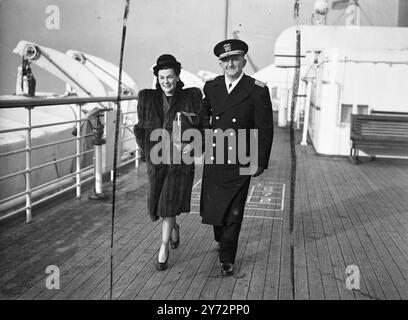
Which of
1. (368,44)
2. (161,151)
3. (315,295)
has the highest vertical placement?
(368,44)

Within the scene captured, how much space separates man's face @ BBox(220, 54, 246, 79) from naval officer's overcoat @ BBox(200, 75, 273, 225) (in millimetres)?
77

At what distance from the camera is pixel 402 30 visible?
18.2m

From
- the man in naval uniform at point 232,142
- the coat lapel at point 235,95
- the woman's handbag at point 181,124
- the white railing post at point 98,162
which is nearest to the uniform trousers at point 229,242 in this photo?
the man in naval uniform at point 232,142

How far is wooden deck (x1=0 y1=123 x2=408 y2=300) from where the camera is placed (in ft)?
9.30

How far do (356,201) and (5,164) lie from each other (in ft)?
16.4

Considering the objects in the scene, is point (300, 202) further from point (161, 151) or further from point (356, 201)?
point (161, 151)

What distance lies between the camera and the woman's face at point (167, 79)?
2.91 metres

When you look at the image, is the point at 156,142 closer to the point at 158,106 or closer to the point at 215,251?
the point at 158,106

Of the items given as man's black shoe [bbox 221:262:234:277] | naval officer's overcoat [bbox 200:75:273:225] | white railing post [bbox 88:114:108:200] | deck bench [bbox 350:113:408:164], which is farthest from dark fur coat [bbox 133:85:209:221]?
deck bench [bbox 350:113:408:164]

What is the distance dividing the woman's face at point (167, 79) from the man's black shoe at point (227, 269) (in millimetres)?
1142

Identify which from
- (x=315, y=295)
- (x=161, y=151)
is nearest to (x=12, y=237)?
(x=161, y=151)

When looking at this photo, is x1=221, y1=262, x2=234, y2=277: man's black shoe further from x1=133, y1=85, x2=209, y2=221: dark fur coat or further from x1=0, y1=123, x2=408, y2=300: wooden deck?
x1=133, y1=85, x2=209, y2=221: dark fur coat

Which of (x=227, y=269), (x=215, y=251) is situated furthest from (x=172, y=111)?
(x=215, y=251)

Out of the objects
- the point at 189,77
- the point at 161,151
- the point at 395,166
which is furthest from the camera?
the point at 189,77
